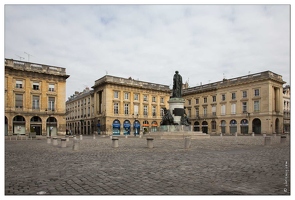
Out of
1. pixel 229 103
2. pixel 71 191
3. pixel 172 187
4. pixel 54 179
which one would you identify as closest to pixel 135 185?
pixel 172 187

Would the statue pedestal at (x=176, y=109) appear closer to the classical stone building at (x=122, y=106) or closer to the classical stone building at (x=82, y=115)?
the classical stone building at (x=122, y=106)

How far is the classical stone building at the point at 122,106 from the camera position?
4962cm

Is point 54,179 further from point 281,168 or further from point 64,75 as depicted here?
point 64,75

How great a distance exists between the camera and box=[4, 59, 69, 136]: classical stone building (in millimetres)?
37906

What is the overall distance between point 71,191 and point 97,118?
160ft

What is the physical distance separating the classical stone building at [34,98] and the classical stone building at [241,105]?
32.8 m

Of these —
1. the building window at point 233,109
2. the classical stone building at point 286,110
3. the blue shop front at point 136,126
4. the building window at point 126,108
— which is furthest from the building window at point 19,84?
the classical stone building at point 286,110

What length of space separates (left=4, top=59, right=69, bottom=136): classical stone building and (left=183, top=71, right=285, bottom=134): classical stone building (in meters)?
32.8

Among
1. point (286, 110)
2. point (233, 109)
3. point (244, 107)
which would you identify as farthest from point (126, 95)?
point (286, 110)

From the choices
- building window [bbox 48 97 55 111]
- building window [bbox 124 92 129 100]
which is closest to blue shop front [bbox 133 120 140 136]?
building window [bbox 124 92 129 100]

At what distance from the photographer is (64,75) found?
42.9 metres

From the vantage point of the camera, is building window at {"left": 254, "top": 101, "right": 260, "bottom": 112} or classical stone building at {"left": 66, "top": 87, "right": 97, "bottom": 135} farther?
classical stone building at {"left": 66, "top": 87, "right": 97, "bottom": 135}

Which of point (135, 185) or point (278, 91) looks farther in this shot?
point (278, 91)

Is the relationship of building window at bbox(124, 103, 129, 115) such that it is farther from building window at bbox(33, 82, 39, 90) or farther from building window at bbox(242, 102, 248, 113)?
building window at bbox(242, 102, 248, 113)
